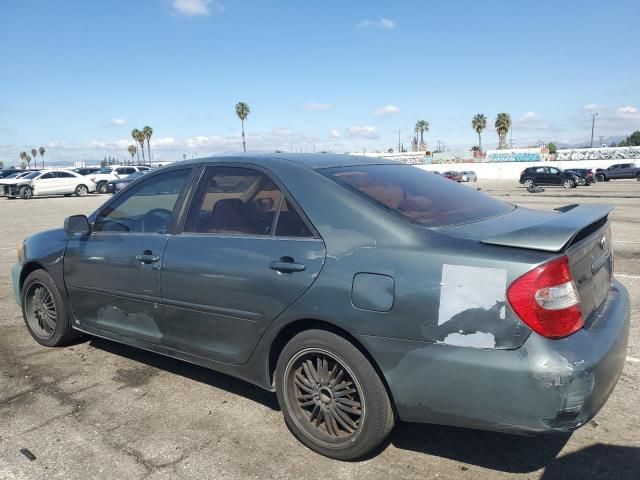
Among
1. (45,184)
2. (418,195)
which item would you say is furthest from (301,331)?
(45,184)

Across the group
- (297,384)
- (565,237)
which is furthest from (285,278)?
(565,237)

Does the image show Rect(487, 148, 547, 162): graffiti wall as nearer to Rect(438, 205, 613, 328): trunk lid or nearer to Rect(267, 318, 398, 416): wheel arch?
Rect(438, 205, 613, 328): trunk lid

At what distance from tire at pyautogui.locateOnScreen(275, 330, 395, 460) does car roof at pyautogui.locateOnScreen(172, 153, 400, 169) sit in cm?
111

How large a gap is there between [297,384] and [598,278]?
68.4 inches

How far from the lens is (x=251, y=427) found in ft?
10.6

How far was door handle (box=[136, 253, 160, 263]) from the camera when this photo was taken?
3588 mm

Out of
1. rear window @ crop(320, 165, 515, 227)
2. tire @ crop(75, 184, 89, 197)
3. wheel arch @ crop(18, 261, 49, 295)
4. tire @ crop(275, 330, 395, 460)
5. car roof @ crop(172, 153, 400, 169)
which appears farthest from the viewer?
tire @ crop(75, 184, 89, 197)

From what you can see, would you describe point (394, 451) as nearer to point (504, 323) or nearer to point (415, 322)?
point (415, 322)

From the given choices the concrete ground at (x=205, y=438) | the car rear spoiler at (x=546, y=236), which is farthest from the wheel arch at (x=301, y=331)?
the car rear spoiler at (x=546, y=236)

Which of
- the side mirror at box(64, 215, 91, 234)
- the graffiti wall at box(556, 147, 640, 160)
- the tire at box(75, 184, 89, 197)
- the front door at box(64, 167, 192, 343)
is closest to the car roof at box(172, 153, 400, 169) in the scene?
the front door at box(64, 167, 192, 343)

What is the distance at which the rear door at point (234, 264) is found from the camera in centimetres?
295

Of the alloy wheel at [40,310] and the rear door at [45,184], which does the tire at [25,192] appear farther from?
the alloy wheel at [40,310]

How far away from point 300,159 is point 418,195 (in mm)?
781

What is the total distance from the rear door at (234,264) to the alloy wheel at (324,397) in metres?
0.32
